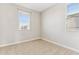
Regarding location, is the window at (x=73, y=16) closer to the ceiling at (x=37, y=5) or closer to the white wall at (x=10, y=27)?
the ceiling at (x=37, y=5)

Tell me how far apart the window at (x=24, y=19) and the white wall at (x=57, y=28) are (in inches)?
9.6

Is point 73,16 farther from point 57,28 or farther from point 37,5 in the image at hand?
point 37,5

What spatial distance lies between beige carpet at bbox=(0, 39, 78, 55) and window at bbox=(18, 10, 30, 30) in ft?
0.90

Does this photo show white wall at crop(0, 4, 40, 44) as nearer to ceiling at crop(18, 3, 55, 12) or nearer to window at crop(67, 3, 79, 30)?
ceiling at crop(18, 3, 55, 12)

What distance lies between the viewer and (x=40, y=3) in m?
1.73

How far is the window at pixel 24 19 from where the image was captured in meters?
1.75

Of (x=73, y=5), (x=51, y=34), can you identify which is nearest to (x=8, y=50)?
(x=51, y=34)

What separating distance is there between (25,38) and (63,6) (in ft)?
2.63

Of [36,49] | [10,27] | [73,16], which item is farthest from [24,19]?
[73,16]

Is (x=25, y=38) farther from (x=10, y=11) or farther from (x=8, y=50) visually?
(x=10, y=11)

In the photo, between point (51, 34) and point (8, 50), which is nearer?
point (8, 50)

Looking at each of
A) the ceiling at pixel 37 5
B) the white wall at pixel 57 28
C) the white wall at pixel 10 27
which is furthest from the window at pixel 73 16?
the white wall at pixel 10 27

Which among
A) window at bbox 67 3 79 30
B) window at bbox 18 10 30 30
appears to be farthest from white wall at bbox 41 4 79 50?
window at bbox 18 10 30 30

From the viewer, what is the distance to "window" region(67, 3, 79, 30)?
1.72m
